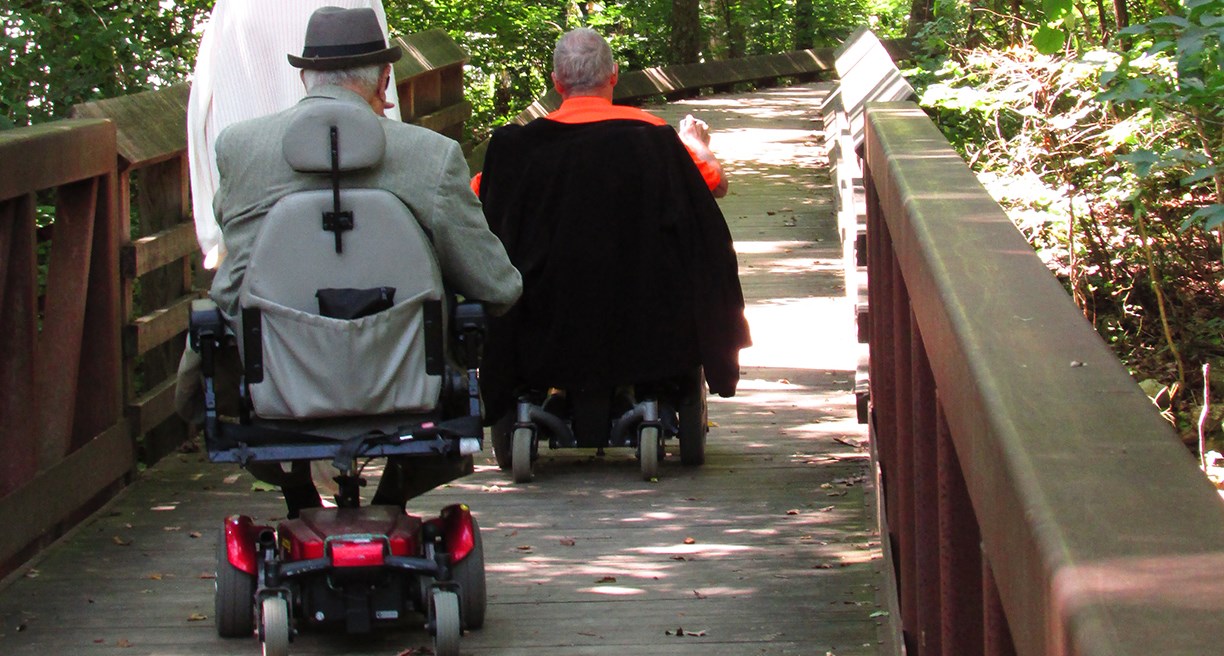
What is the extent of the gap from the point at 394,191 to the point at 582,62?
Answer: 80.4 inches

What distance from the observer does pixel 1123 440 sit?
1500 mm

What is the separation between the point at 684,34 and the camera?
81.1ft

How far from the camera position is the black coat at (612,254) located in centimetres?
584

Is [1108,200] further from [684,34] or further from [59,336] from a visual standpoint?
[684,34]

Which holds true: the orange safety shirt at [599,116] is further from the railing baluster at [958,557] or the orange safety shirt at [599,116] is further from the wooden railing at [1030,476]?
the railing baluster at [958,557]

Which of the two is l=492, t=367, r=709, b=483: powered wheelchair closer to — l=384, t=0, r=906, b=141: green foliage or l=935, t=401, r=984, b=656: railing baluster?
l=935, t=401, r=984, b=656: railing baluster

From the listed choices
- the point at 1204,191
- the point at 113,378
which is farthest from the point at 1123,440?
the point at 1204,191

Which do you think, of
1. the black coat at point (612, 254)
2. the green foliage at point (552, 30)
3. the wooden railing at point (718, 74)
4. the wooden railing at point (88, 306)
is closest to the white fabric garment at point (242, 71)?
the wooden railing at point (88, 306)

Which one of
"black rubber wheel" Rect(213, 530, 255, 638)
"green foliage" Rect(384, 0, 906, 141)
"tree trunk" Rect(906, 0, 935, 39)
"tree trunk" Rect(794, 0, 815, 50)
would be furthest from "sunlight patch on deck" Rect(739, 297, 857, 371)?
"tree trunk" Rect(794, 0, 815, 50)

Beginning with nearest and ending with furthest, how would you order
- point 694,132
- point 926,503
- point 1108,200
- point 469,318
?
point 926,503, point 469,318, point 694,132, point 1108,200

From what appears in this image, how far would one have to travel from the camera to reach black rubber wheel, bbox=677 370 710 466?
6062mm

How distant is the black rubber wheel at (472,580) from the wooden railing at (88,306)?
138cm

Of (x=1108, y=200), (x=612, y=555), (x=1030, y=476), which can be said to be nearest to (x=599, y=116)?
(x=612, y=555)

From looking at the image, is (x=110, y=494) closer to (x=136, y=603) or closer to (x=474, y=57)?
(x=136, y=603)
